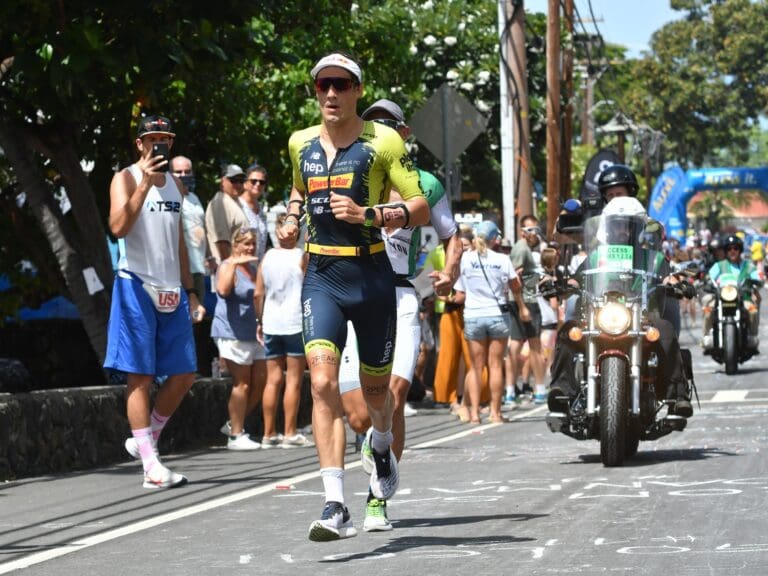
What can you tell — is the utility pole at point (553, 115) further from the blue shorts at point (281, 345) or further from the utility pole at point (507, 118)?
the blue shorts at point (281, 345)

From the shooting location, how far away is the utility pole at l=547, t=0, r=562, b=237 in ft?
94.5

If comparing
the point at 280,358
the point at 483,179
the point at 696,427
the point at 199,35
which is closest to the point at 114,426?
the point at 280,358

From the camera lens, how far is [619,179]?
11641mm

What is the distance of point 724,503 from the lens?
28.4ft

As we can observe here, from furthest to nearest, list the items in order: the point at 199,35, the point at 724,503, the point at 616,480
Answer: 1. the point at 199,35
2. the point at 616,480
3. the point at 724,503

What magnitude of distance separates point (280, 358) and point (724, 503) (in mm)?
5887

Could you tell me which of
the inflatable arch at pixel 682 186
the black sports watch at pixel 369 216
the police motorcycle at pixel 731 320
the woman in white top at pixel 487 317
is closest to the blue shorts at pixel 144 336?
the black sports watch at pixel 369 216

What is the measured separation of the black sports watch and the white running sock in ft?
3.54

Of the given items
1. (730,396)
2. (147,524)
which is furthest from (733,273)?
(147,524)

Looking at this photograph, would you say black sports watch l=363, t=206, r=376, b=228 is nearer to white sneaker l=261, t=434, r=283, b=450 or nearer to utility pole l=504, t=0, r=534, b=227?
white sneaker l=261, t=434, r=283, b=450

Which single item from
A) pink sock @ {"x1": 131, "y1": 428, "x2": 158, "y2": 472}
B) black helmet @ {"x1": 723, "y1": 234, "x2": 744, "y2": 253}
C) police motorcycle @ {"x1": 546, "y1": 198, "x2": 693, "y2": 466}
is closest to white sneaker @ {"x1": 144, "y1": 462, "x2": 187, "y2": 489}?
pink sock @ {"x1": 131, "y1": 428, "x2": 158, "y2": 472}

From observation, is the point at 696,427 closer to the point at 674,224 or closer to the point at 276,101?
the point at 276,101

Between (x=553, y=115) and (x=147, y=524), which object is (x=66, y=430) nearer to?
(x=147, y=524)

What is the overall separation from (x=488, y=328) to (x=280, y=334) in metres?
3.27
